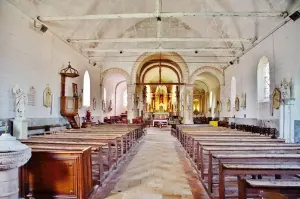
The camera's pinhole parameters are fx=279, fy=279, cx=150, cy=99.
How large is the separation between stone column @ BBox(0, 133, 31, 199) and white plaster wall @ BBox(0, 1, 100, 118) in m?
5.62

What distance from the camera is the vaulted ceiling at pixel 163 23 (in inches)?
417

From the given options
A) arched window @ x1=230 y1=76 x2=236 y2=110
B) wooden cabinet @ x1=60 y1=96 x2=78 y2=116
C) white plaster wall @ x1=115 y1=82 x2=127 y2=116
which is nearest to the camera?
wooden cabinet @ x1=60 y1=96 x2=78 y2=116

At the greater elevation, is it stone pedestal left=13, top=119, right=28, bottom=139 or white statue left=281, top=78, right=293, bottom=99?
white statue left=281, top=78, right=293, bottom=99

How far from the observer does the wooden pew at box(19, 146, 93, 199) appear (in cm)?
436

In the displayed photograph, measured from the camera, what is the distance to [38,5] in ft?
35.2

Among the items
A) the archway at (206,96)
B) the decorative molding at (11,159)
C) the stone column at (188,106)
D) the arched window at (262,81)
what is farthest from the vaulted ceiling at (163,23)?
the decorative molding at (11,159)

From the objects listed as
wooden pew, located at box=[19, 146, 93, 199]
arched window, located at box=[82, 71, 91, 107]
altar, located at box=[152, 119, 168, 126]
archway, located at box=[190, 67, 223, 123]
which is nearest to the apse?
archway, located at box=[190, 67, 223, 123]

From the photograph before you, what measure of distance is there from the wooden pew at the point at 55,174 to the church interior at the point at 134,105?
16 millimetres

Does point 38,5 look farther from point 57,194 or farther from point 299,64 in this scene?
point 299,64

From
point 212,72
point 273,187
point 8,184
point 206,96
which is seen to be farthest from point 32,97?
point 206,96

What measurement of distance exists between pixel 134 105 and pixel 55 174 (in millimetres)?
17276

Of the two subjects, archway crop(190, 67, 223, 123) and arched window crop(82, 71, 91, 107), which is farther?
archway crop(190, 67, 223, 123)

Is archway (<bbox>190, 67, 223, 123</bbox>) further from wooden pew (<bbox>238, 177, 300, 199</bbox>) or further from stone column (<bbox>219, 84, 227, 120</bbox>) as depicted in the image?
wooden pew (<bbox>238, 177, 300, 199</bbox>)

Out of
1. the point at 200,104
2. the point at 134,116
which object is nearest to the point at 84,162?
the point at 134,116
